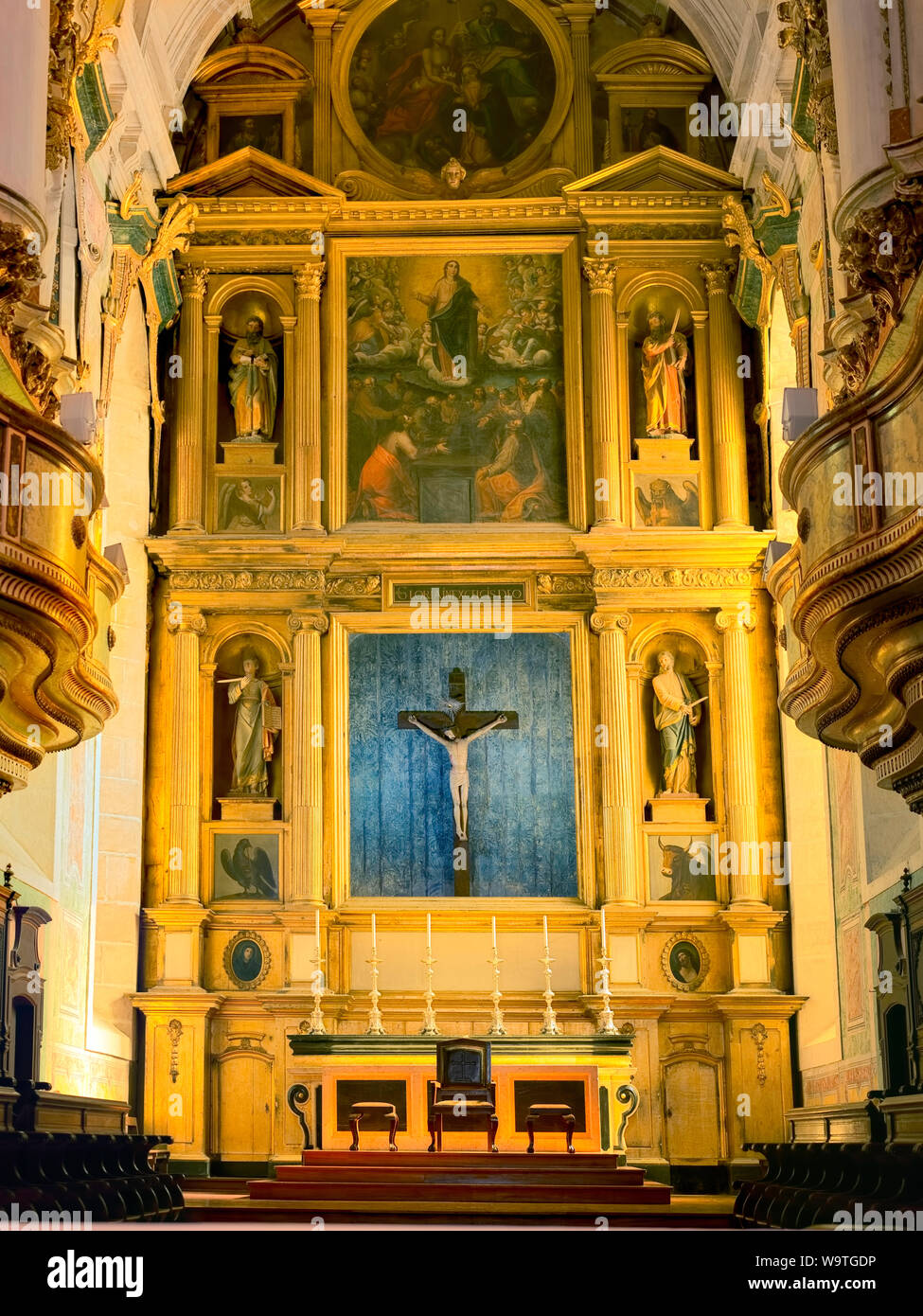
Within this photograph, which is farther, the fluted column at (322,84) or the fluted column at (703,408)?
the fluted column at (322,84)

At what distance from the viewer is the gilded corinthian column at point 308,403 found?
19234mm

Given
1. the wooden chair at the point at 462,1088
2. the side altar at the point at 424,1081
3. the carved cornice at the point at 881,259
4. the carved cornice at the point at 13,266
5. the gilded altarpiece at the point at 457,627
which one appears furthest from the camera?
the gilded altarpiece at the point at 457,627

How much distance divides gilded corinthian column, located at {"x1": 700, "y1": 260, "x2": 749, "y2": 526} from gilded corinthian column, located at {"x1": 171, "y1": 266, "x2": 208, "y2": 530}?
5484mm

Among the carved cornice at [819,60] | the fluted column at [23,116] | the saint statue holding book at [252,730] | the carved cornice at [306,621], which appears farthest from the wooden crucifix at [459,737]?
the fluted column at [23,116]

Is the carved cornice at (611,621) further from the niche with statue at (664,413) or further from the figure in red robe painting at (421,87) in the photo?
the figure in red robe painting at (421,87)

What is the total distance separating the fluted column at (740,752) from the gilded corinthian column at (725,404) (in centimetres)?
114

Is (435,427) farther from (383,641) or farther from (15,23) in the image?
(15,23)

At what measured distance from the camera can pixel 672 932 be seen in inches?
725

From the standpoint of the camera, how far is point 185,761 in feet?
61.2

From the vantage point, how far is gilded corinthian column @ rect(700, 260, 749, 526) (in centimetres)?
1923

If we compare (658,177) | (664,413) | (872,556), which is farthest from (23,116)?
(658,177)

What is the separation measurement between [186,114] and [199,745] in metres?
7.24

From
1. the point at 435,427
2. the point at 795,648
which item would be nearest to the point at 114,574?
the point at 795,648

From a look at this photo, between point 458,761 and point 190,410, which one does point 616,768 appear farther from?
point 190,410
